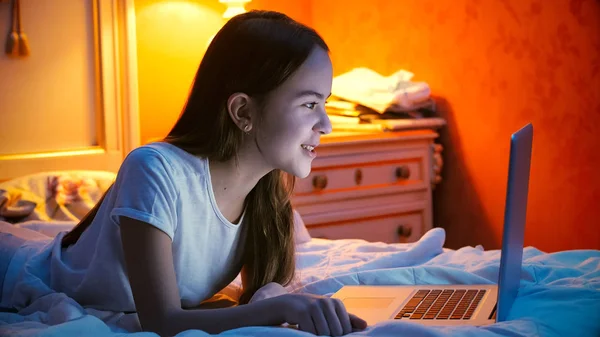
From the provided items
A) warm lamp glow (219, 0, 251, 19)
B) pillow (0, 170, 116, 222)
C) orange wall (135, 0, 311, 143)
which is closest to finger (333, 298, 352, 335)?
pillow (0, 170, 116, 222)

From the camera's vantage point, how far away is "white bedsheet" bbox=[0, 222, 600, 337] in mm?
1021

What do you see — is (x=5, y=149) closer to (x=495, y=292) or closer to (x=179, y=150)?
(x=179, y=150)

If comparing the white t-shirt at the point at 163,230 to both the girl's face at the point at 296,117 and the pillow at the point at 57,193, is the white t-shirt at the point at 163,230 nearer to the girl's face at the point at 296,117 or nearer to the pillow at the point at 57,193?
the girl's face at the point at 296,117

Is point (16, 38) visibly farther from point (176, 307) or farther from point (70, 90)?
point (176, 307)

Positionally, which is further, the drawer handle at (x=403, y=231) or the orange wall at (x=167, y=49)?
the orange wall at (x=167, y=49)

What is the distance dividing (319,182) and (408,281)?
4.40ft

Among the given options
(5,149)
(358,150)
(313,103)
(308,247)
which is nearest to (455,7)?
(358,150)

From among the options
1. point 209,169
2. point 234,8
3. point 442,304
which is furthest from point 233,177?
point 234,8

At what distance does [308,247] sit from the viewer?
6.26 ft

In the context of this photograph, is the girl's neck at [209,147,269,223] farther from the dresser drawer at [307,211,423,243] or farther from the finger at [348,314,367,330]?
the dresser drawer at [307,211,423,243]

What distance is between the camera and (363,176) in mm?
2828

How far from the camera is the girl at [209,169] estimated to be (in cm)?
114

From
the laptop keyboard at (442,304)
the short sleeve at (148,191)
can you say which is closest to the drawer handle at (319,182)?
the laptop keyboard at (442,304)

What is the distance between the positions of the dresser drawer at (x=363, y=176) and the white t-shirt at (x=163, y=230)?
52.4 inches
